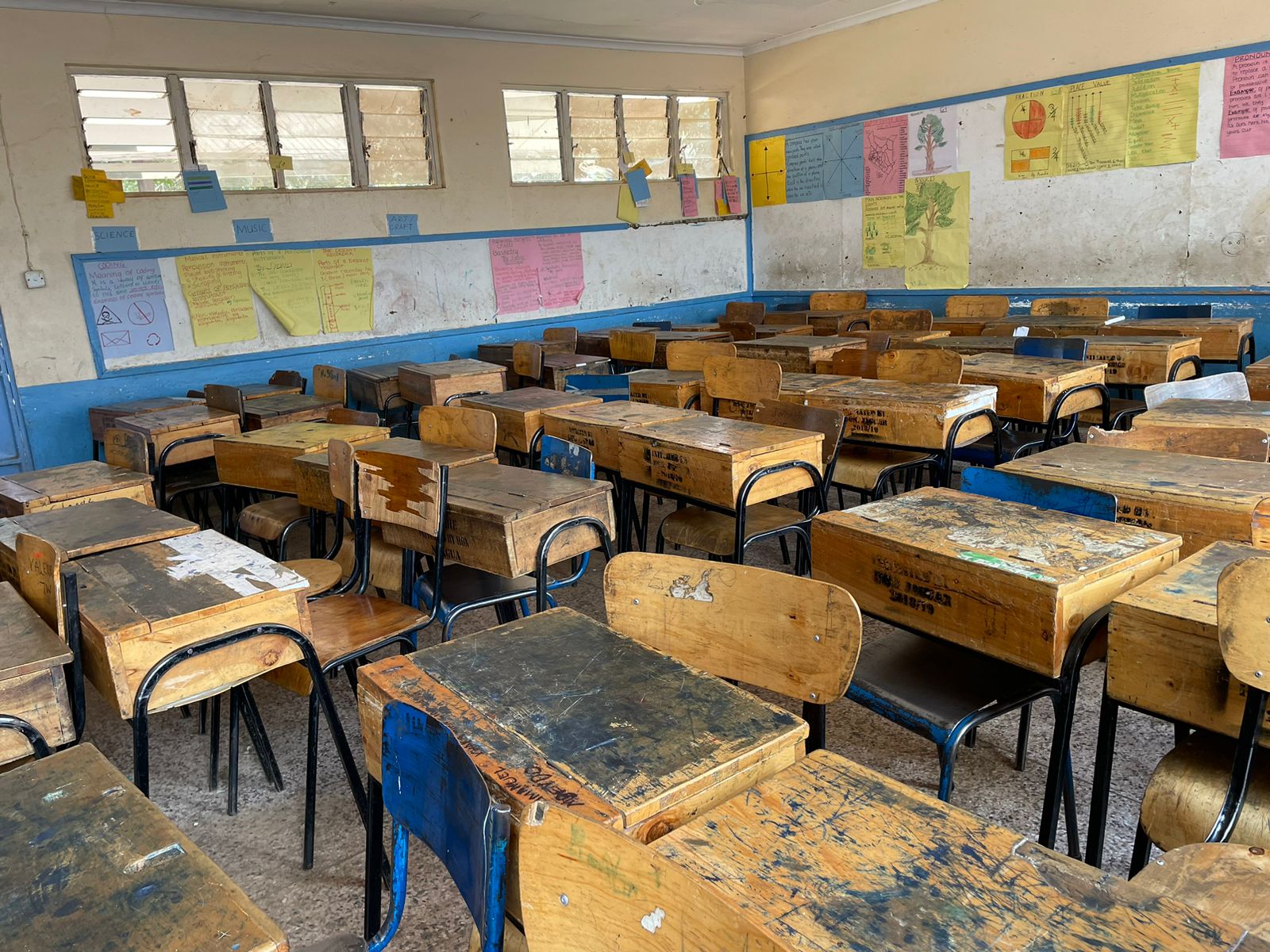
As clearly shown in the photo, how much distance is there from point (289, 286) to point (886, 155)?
192 inches

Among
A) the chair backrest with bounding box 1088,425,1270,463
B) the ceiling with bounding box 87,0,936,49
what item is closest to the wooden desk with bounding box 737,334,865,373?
the chair backrest with bounding box 1088,425,1270,463

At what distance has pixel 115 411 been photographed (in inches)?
198

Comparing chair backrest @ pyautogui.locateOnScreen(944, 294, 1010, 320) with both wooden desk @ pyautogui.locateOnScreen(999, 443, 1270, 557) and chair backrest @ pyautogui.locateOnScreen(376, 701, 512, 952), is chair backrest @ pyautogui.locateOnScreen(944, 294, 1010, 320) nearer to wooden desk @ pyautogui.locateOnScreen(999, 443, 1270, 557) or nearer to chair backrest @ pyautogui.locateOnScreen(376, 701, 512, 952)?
wooden desk @ pyautogui.locateOnScreen(999, 443, 1270, 557)

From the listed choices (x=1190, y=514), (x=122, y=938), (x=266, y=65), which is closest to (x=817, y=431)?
(x=1190, y=514)

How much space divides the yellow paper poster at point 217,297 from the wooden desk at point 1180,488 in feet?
17.3

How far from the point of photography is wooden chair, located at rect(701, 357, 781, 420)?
391 centimetres

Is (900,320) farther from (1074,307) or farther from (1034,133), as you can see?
(1034,133)

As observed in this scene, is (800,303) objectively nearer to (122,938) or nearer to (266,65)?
(266,65)

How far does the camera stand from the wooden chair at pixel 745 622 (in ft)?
4.70

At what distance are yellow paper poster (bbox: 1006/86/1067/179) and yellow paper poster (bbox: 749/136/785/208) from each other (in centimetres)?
226

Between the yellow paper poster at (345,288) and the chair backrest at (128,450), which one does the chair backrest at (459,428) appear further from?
the yellow paper poster at (345,288)

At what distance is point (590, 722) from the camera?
1290 millimetres

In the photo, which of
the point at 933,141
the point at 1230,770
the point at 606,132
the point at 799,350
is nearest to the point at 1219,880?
the point at 1230,770

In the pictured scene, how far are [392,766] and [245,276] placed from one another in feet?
18.5
